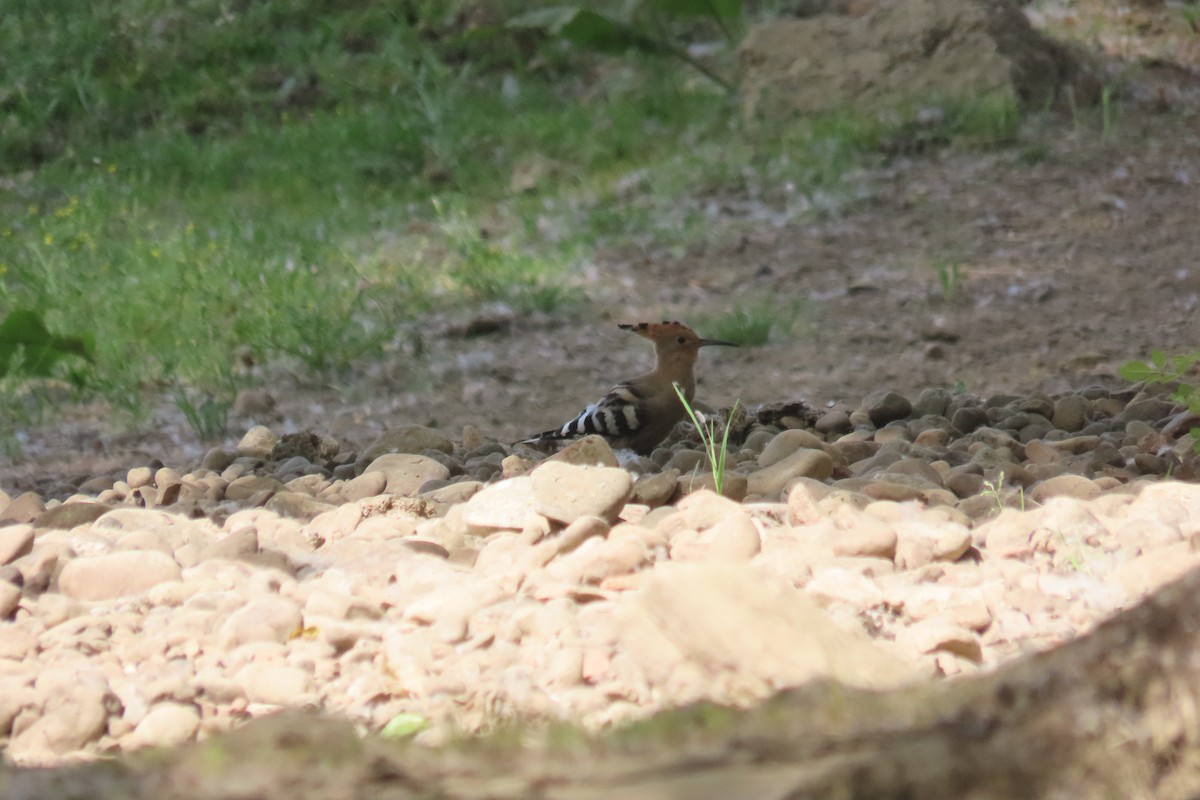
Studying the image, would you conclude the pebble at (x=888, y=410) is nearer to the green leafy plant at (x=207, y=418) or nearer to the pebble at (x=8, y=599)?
the green leafy plant at (x=207, y=418)

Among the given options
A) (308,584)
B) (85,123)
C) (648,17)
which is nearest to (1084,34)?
(648,17)

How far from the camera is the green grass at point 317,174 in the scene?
20.8ft

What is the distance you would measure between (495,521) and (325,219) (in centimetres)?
509

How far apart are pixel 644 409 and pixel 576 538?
169 centimetres

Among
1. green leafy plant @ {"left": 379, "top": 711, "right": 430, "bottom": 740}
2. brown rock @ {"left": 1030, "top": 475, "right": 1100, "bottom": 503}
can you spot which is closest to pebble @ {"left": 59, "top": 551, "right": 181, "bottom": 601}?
green leafy plant @ {"left": 379, "top": 711, "right": 430, "bottom": 740}

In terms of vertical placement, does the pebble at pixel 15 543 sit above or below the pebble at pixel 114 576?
below

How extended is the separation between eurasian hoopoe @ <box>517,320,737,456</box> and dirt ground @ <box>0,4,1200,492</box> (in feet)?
1.69

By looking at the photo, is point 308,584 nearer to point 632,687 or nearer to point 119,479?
point 632,687

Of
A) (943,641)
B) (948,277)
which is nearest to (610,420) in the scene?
(943,641)

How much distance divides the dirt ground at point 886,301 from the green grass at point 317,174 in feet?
0.60

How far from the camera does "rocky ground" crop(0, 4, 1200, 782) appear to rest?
261 cm

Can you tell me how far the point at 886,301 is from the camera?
6633mm

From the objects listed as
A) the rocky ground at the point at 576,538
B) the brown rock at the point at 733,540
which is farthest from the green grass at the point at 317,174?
the brown rock at the point at 733,540

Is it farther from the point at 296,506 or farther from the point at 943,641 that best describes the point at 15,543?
the point at 943,641
